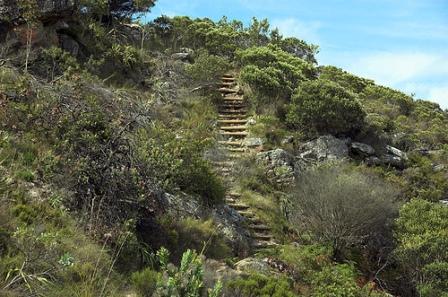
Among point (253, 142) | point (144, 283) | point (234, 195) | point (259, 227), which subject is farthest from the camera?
point (253, 142)

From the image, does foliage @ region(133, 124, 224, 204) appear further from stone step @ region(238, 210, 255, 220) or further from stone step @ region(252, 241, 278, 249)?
stone step @ region(252, 241, 278, 249)

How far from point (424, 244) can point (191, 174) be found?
4.77m

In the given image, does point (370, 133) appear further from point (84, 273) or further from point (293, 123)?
point (84, 273)

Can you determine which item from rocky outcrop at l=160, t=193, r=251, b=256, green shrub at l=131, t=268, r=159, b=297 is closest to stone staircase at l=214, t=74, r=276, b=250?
rocky outcrop at l=160, t=193, r=251, b=256

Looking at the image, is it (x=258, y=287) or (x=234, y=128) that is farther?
(x=234, y=128)

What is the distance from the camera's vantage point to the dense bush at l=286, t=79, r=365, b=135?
637 inches

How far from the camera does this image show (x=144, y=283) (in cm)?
598

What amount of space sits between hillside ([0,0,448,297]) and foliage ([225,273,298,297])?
3 cm

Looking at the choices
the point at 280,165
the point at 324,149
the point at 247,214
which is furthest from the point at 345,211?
the point at 324,149

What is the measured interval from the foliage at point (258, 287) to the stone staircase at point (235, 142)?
10.1 ft

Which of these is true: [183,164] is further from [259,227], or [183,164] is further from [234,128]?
[234,128]

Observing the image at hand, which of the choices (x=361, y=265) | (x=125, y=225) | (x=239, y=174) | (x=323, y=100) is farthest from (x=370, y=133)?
(x=125, y=225)

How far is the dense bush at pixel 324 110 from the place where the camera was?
53.1 feet

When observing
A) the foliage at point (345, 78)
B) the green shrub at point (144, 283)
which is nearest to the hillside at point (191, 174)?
the green shrub at point (144, 283)
